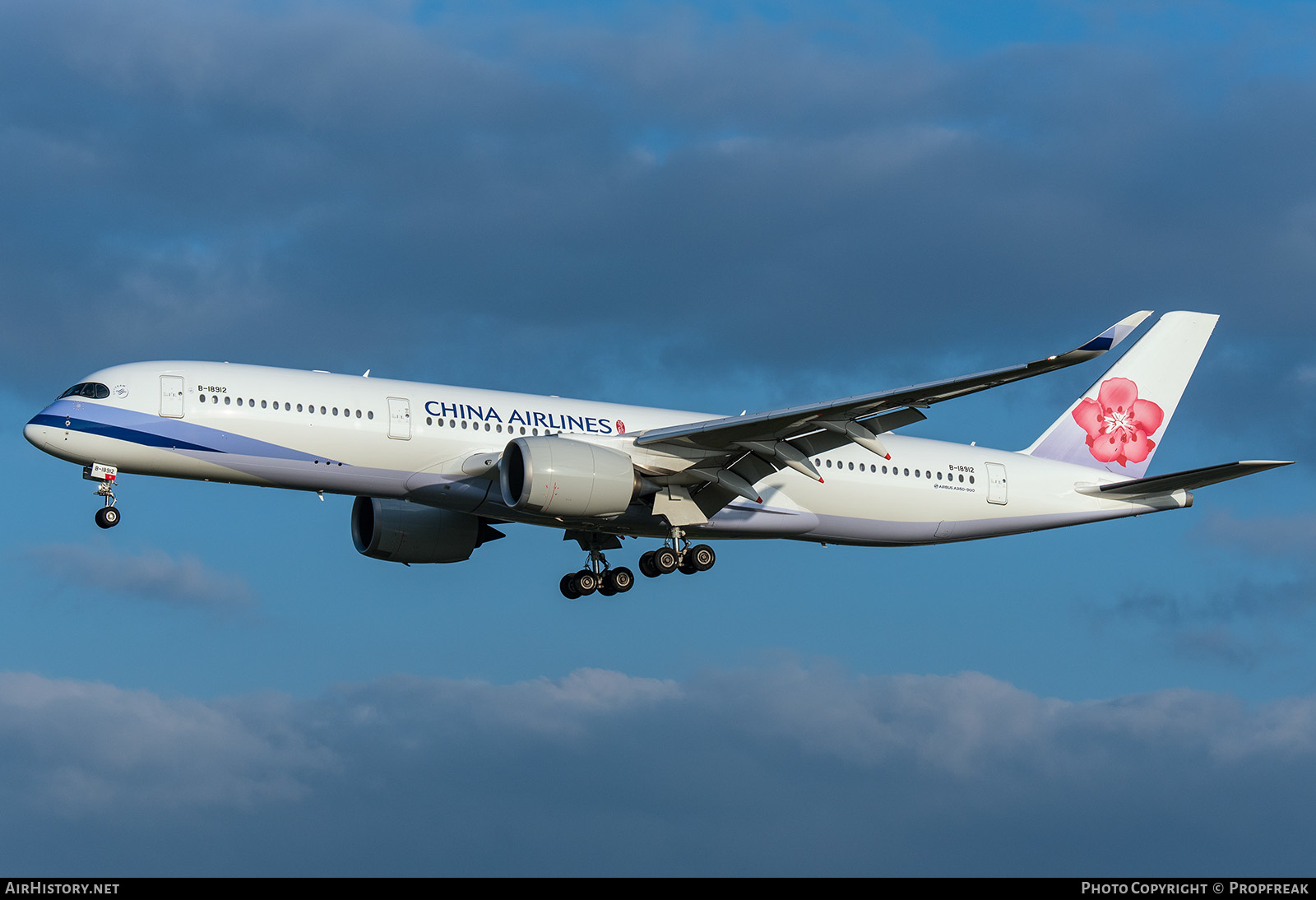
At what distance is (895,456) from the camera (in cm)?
4403

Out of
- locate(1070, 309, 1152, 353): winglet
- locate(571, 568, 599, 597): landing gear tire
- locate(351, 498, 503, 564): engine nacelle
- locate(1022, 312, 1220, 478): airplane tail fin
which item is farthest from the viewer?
locate(1022, 312, 1220, 478): airplane tail fin

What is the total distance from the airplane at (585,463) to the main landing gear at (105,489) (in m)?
0.04

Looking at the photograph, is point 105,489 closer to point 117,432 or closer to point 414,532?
point 117,432

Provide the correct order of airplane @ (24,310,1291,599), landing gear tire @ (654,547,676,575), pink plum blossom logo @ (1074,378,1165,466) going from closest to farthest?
airplane @ (24,310,1291,599)
landing gear tire @ (654,547,676,575)
pink plum blossom logo @ (1074,378,1165,466)

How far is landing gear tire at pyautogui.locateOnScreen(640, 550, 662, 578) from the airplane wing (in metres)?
3.26

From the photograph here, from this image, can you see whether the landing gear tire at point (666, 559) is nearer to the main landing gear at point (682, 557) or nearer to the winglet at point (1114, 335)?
the main landing gear at point (682, 557)

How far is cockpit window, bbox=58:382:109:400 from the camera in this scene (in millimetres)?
37281

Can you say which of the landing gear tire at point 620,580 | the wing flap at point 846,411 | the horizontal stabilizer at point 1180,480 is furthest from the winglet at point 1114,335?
the landing gear tire at point 620,580

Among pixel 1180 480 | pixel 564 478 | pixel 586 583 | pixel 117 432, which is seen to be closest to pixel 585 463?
pixel 564 478

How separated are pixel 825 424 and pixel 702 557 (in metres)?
6.26

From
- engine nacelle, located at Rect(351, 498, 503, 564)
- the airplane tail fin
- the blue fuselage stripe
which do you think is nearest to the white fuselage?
the blue fuselage stripe

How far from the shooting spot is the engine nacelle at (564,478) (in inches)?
1473

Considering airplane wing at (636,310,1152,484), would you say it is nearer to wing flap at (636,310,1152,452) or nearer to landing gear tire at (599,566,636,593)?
wing flap at (636,310,1152,452)

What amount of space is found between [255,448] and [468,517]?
10011 mm
